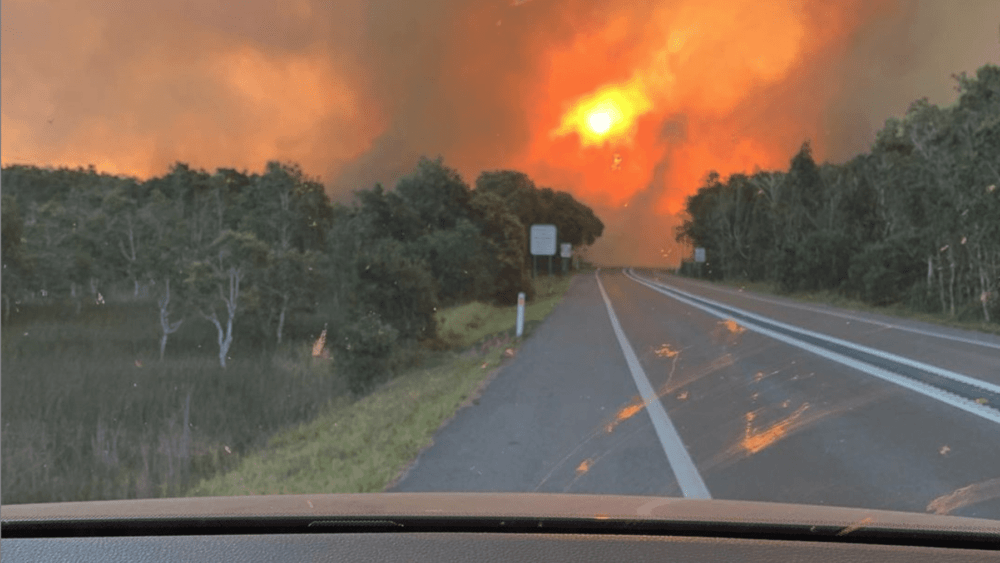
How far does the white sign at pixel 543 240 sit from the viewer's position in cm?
2930

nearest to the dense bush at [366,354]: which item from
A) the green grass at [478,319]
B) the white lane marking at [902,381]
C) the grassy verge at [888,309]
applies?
the green grass at [478,319]

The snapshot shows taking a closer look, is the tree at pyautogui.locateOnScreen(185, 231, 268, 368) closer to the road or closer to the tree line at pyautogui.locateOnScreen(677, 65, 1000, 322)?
the tree line at pyautogui.locateOnScreen(677, 65, 1000, 322)

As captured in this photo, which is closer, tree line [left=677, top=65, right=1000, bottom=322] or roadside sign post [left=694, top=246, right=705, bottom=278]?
tree line [left=677, top=65, right=1000, bottom=322]

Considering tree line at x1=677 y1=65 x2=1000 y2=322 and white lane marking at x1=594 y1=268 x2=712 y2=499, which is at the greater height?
tree line at x1=677 y1=65 x2=1000 y2=322

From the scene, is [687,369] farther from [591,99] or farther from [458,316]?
[458,316]

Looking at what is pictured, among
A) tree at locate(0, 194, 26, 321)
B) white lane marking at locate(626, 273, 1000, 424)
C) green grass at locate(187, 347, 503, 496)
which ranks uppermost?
tree at locate(0, 194, 26, 321)

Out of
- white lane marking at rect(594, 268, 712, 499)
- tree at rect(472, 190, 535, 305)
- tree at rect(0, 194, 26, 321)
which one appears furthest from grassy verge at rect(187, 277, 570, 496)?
tree at rect(0, 194, 26, 321)

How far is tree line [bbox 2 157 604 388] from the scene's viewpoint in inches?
1321

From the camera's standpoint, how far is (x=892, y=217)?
120 ft

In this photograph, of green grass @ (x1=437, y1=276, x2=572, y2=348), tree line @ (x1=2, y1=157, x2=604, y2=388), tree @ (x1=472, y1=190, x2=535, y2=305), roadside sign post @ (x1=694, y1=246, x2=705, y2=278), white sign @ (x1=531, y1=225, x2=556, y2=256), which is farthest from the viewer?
roadside sign post @ (x1=694, y1=246, x2=705, y2=278)

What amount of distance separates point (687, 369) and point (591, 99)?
5146 mm

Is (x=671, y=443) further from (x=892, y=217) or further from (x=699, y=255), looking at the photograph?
(x=699, y=255)

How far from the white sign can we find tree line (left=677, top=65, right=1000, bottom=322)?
4.83 m

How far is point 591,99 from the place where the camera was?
9719 mm
